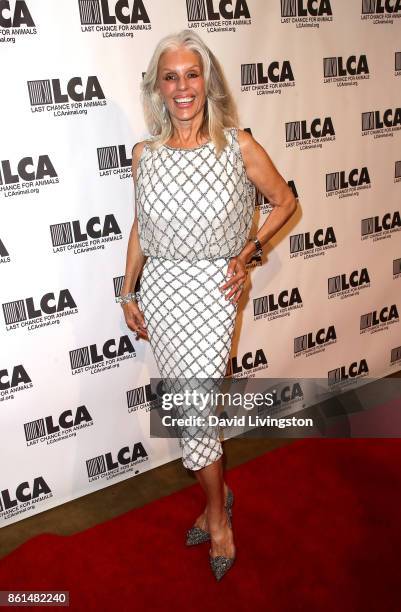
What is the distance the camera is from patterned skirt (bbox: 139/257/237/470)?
225 centimetres

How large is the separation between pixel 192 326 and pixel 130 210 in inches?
30.7

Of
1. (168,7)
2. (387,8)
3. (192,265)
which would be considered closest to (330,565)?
(192,265)

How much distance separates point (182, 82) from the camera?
209cm

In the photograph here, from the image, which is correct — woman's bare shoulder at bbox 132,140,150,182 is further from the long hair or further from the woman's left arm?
the woman's left arm

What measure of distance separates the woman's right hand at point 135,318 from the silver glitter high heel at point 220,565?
997 mm

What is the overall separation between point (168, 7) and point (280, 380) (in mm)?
2127

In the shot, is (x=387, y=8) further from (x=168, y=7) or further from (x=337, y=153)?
(x=168, y=7)

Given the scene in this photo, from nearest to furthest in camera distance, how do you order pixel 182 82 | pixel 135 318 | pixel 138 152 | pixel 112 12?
1. pixel 182 82
2. pixel 138 152
3. pixel 112 12
4. pixel 135 318

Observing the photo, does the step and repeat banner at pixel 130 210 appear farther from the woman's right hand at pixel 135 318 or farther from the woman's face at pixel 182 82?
the woman's face at pixel 182 82

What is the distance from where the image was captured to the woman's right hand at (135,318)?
99.6 inches

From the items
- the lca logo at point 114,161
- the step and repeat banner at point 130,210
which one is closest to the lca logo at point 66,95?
the step and repeat banner at point 130,210

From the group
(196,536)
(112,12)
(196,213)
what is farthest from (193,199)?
(196,536)

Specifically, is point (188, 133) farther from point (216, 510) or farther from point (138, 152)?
point (216, 510)

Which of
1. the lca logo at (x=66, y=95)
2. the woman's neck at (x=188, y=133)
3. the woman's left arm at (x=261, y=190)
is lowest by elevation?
the woman's left arm at (x=261, y=190)
